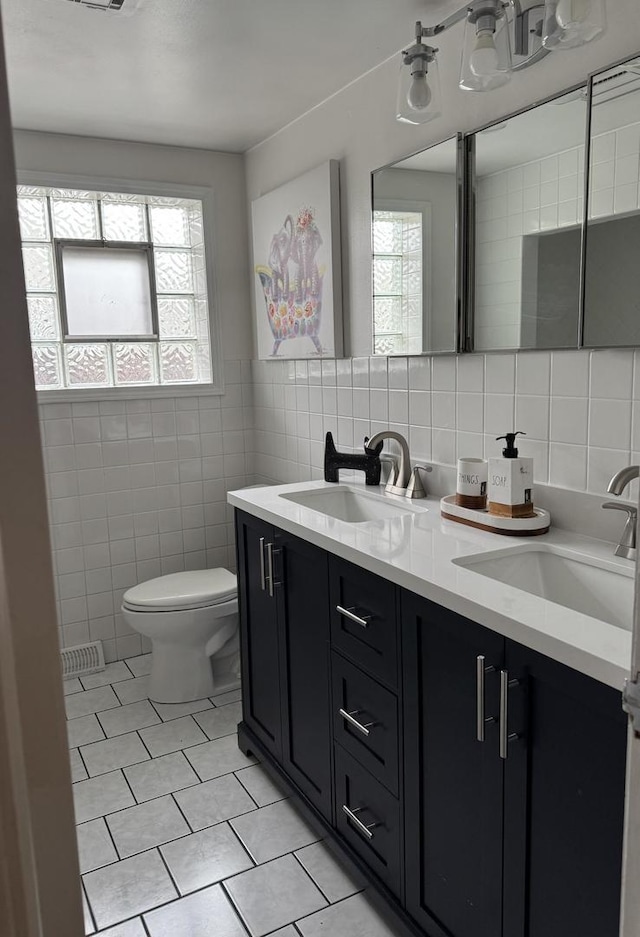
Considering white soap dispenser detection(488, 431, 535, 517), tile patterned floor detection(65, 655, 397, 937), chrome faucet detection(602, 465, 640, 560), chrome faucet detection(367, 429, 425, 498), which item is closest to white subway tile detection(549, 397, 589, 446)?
white soap dispenser detection(488, 431, 535, 517)

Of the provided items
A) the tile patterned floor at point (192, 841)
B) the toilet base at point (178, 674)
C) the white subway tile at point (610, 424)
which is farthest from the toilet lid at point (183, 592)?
the white subway tile at point (610, 424)

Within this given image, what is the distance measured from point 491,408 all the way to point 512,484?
0.34m

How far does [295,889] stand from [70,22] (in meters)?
2.45

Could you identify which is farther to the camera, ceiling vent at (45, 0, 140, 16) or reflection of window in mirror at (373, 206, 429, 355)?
reflection of window in mirror at (373, 206, 429, 355)

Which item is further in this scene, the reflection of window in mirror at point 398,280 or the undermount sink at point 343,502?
the undermount sink at point 343,502

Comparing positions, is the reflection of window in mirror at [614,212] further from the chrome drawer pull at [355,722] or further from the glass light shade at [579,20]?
the chrome drawer pull at [355,722]

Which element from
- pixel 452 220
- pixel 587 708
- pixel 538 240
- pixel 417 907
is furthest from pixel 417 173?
pixel 417 907

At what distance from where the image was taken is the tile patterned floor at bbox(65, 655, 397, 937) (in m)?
1.74

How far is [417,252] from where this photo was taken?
7.21ft

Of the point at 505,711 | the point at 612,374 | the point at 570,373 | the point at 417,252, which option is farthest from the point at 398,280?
the point at 505,711

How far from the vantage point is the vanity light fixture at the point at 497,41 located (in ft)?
4.37

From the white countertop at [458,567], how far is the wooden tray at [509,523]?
0.08ft

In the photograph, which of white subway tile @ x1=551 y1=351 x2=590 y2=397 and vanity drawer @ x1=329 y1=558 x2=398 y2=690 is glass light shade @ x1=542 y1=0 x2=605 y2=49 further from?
vanity drawer @ x1=329 y1=558 x2=398 y2=690

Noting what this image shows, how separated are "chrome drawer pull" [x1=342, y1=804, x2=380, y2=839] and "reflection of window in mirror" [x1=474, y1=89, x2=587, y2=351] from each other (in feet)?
4.22
